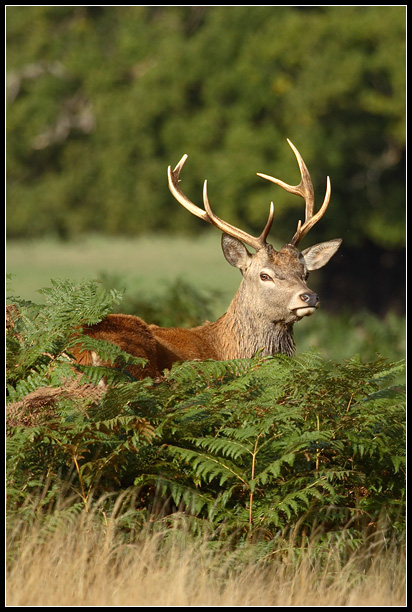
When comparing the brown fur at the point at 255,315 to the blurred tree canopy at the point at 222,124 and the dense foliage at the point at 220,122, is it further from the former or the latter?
the dense foliage at the point at 220,122

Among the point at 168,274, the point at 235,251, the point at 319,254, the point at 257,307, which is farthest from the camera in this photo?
the point at 168,274

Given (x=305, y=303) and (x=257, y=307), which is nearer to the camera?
(x=305, y=303)

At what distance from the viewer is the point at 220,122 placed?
2795cm

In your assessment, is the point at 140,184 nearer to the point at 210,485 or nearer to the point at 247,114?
the point at 247,114

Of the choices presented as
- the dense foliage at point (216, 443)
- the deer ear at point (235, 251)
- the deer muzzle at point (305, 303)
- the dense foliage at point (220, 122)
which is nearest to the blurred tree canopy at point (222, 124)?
the dense foliage at point (220, 122)

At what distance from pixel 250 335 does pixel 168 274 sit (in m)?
32.7

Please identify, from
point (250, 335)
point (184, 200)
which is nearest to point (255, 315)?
point (250, 335)

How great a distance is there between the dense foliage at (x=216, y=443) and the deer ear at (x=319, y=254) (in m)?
3.36

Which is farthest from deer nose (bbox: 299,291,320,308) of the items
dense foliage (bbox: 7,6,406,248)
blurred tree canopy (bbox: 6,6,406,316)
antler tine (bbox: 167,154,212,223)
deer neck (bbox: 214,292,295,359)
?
dense foliage (bbox: 7,6,406,248)

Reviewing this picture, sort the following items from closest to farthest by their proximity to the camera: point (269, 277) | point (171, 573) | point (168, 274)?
point (171, 573) → point (269, 277) → point (168, 274)

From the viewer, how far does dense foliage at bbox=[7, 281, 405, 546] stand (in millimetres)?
5617

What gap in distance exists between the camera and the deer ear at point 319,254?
9.62 m

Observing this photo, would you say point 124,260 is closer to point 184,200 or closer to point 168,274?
point 168,274

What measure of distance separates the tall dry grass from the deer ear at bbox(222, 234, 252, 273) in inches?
157
